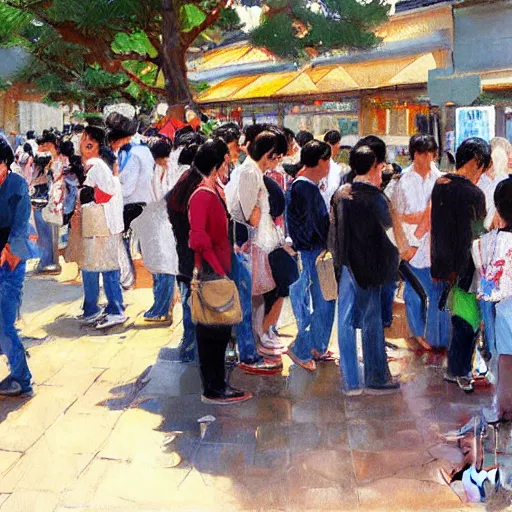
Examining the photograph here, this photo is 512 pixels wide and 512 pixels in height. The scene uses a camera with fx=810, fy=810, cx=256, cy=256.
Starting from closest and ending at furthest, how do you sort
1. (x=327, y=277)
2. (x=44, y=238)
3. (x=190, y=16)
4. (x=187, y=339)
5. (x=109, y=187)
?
(x=327, y=277) < (x=187, y=339) < (x=109, y=187) < (x=44, y=238) < (x=190, y=16)

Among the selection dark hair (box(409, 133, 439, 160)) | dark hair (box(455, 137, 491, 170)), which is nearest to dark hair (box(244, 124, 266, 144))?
dark hair (box(409, 133, 439, 160))

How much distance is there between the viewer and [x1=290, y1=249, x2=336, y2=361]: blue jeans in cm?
632

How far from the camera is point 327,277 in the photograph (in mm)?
6133

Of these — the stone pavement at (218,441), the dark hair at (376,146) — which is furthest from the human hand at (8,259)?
the dark hair at (376,146)

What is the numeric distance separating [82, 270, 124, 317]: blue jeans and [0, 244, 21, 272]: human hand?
2353 mm

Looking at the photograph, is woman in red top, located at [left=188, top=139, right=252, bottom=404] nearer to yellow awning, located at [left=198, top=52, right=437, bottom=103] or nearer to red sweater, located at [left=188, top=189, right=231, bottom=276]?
red sweater, located at [left=188, top=189, right=231, bottom=276]

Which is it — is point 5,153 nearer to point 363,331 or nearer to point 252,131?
point 252,131

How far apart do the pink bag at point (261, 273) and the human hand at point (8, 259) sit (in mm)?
1720

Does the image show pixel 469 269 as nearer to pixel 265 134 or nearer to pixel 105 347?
pixel 265 134

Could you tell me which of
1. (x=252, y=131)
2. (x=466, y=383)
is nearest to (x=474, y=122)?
(x=252, y=131)

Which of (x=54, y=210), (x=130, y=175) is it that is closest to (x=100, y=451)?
(x=130, y=175)

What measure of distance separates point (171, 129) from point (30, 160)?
205 centimetres

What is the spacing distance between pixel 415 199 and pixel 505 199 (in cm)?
203

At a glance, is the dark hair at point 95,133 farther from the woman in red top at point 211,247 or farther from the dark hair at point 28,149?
the dark hair at point 28,149
